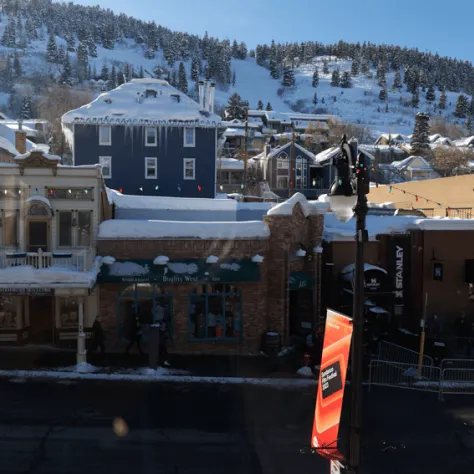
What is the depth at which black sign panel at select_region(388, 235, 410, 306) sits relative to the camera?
2341 centimetres

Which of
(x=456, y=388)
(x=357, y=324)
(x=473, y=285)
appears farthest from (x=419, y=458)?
(x=473, y=285)

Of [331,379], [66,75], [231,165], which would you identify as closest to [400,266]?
[331,379]

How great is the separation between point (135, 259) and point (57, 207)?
3398 mm

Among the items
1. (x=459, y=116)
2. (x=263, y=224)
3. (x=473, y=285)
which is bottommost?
(x=473, y=285)

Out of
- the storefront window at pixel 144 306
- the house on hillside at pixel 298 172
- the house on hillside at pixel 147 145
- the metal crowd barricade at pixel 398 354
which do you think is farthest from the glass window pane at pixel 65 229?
the house on hillside at pixel 298 172

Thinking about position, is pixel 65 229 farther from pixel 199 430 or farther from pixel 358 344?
pixel 358 344

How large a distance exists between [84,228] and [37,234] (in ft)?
5.45

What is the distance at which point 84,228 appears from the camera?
64.6 feet

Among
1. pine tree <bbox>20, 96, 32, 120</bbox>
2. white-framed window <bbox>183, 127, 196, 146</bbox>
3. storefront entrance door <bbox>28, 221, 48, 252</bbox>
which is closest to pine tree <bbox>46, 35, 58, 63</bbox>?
pine tree <bbox>20, 96, 32, 120</bbox>

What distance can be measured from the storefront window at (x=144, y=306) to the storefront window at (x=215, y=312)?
0.88 metres

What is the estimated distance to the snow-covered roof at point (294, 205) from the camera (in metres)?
20.0

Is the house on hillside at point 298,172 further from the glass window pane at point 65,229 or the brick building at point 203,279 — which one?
the glass window pane at point 65,229

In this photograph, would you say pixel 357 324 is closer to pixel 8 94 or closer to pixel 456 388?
pixel 456 388

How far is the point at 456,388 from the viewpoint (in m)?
16.4
